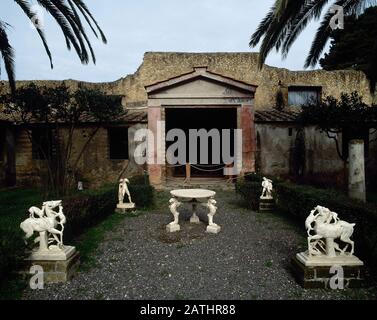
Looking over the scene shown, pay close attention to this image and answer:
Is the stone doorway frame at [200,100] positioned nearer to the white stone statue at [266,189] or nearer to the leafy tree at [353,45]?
the white stone statue at [266,189]

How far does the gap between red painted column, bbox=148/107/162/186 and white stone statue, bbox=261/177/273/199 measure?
541 centimetres

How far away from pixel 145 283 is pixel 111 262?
115 cm

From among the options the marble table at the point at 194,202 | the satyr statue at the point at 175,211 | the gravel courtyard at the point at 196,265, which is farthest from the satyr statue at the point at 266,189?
the satyr statue at the point at 175,211

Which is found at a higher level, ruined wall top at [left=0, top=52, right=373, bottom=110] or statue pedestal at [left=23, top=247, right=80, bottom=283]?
ruined wall top at [left=0, top=52, right=373, bottom=110]


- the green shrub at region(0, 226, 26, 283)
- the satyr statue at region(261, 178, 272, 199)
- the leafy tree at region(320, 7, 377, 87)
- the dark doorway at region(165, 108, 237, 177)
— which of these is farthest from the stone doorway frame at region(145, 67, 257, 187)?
the leafy tree at region(320, 7, 377, 87)

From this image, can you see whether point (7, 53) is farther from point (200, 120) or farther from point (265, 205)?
point (200, 120)

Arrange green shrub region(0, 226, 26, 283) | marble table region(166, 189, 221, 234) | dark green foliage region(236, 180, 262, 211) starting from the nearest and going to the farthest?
green shrub region(0, 226, 26, 283) < marble table region(166, 189, 221, 234) < dark green foliage region(236, 180, 262, 211)

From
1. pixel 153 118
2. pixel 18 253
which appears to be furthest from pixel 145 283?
pixel 153 118

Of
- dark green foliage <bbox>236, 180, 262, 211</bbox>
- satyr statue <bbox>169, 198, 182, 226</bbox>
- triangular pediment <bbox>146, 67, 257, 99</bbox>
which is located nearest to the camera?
satyr statue <bbox>169, 198, 182, 226</bbox>

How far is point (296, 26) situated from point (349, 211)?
5.41 meters

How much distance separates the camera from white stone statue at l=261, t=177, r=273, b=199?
31.6ft

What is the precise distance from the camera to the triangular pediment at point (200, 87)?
1357cm

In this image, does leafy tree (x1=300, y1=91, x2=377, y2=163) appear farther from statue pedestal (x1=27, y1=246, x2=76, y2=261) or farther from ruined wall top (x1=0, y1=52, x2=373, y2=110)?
statue pedestal (x1=27, y1=246, x2=76, y2=261)

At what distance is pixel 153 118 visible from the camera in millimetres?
13992
